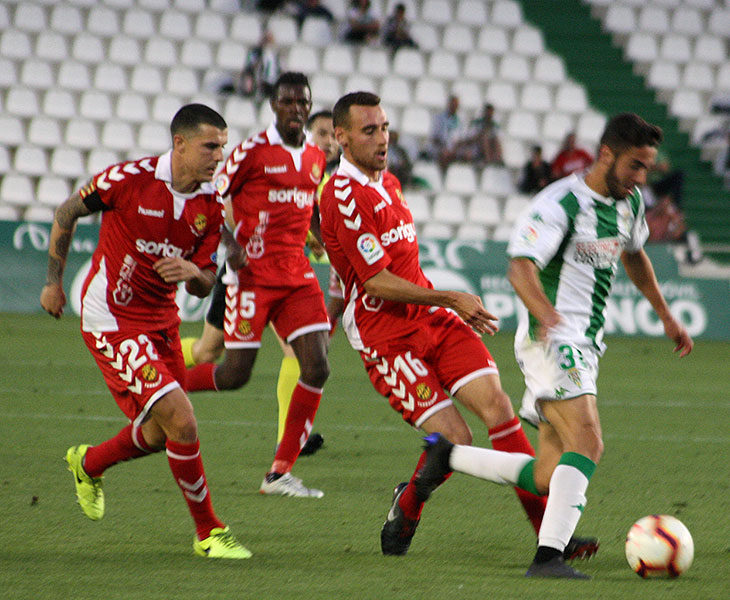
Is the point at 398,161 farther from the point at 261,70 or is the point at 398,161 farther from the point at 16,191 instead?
the point at 16,191

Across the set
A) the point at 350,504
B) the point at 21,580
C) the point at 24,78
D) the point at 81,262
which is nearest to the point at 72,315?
the point at 81,262

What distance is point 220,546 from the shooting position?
474 cm

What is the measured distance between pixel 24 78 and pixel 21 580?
50.1ft

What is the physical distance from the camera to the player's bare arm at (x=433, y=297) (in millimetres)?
4598

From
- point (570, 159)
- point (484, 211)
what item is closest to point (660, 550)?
point (570, 159)

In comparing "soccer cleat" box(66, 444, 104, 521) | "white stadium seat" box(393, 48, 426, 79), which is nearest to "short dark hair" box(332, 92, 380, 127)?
"soccer cleat" box(66, 444, 104, 521)

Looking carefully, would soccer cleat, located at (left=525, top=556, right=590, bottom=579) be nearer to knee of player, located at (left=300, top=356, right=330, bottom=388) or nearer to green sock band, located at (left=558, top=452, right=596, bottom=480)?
green sock band, located at (left=558, top=452, right=596, bottom=480)

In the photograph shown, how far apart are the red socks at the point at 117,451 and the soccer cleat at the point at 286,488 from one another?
96cm

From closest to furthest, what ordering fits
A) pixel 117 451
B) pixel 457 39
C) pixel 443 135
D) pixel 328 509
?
pixel 117 451 → pixel 328 509 → pixel 443 135 → pixel 457 39

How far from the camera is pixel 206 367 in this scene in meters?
6.81

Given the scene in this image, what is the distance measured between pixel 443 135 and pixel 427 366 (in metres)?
13.1

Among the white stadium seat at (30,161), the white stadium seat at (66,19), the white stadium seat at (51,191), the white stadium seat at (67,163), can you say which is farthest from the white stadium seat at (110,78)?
the white stadium seat at (51,191)

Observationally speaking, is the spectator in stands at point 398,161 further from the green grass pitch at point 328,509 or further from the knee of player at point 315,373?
the knee of player at point 315,373

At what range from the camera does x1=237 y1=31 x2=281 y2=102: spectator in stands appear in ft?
57.3
